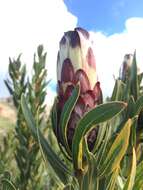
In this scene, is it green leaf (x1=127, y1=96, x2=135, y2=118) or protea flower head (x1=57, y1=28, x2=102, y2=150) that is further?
green leaf (x1=127, y1=96, x2=135, y2=118)

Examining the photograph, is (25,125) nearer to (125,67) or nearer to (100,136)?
(125,67)

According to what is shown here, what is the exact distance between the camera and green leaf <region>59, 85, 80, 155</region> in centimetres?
114

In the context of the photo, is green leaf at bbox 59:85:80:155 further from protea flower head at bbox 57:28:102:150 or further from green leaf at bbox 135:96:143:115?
green leaf at bbox 135:96:143:115

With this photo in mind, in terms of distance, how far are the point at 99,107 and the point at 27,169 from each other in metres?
2.58

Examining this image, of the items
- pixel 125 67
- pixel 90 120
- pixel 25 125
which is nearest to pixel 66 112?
pixel 90 120

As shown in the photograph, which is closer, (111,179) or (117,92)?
(111,179)

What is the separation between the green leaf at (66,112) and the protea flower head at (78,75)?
0.06 ft

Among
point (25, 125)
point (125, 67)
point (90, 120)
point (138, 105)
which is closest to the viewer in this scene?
point (90, 120)

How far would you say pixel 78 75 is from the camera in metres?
1.17

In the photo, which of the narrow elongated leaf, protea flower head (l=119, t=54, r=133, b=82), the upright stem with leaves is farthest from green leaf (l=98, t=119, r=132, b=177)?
the upright stem with leaves

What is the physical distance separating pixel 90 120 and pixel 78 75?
10cm

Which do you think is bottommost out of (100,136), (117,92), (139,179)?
(139,179)

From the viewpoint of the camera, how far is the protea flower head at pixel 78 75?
118 centimetres

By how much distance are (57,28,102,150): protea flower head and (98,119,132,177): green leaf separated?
0.06 meters
